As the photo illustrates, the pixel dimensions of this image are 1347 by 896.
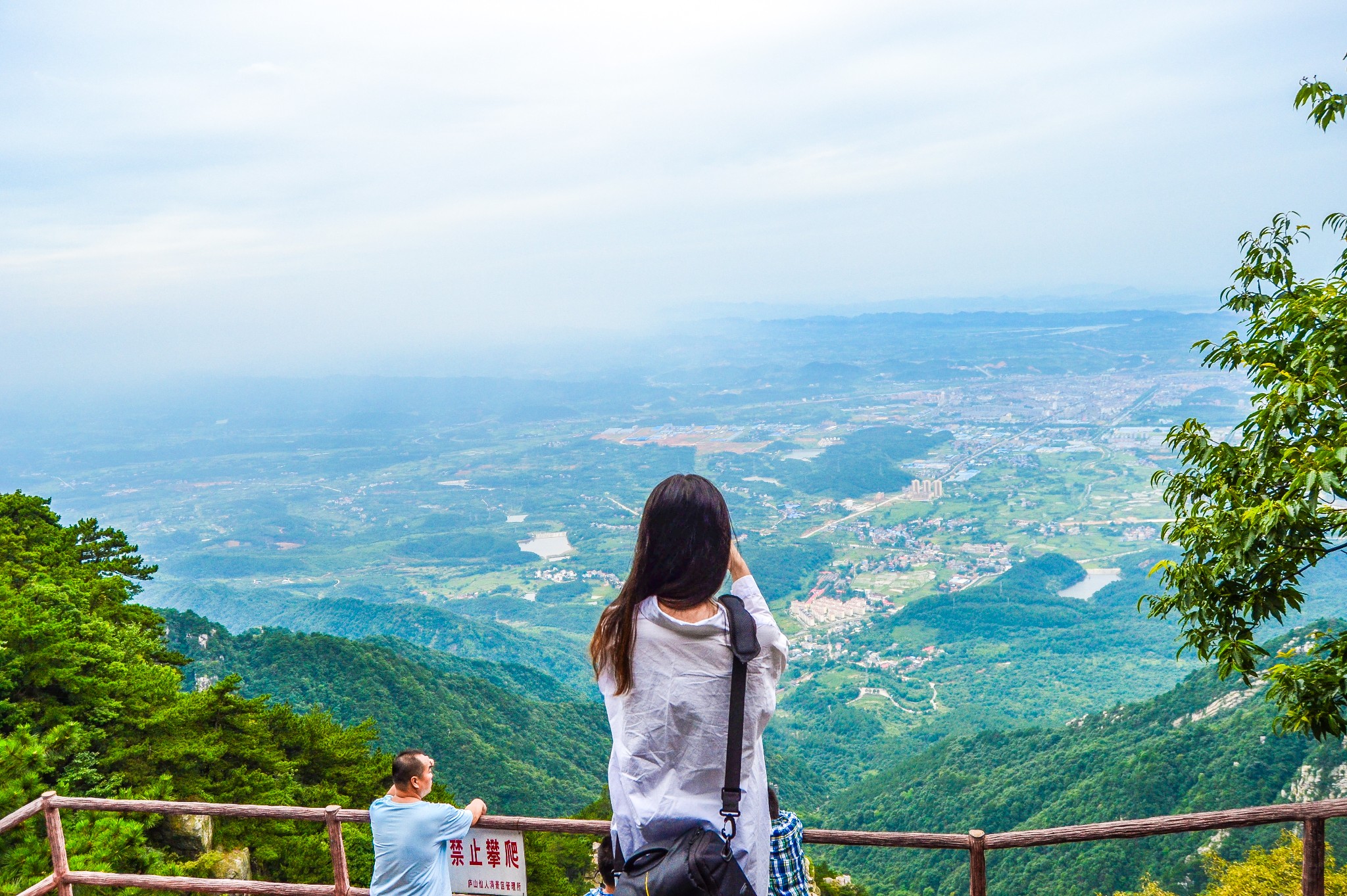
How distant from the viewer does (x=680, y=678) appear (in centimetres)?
159

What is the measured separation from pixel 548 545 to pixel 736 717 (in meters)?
94.1

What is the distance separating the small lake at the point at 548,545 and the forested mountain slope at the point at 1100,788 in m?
63.6

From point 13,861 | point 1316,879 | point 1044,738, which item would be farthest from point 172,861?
point 1044,738

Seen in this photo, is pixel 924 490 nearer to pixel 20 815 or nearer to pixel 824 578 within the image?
pixel 824 578

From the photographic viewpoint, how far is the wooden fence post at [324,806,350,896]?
10.1 feet

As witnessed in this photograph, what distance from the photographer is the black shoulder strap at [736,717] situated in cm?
157

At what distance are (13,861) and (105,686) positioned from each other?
13.9 ft

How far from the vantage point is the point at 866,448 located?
12056 cm

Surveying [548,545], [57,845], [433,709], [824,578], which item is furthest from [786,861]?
[548,545]

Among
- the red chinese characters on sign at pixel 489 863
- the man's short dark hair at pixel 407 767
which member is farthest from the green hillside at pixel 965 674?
the man's short dark hair at pixel 407 767

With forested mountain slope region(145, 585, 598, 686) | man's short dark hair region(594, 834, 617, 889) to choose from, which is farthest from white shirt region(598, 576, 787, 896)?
forested mountain slope region(145, 585, 598, 686)

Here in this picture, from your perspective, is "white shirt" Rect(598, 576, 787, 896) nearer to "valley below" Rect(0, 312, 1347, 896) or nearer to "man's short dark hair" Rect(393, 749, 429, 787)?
"man's short dark hair" Rect(393, 749, 429, 787)

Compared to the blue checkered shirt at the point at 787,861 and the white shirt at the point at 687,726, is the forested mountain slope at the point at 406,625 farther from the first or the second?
the white shirt at the point at 687,726

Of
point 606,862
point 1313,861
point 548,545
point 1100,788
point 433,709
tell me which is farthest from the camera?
point 548,545
